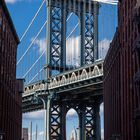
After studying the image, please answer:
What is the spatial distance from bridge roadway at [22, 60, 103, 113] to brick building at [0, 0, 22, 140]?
14056 millimetres

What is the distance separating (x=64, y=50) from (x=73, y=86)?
1093 cm

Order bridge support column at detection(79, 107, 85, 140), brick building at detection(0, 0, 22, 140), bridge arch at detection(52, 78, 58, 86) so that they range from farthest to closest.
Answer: bridge support column at detection(79, 107, 85, 140) < bridge arch at detection(52, 78, 58, 86) < brick building at detection(0, 0, 22, 140)

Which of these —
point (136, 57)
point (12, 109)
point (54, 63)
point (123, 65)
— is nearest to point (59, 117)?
point (54, 63)

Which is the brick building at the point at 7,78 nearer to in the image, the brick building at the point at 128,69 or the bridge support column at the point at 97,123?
the brick building at the point at 128,69

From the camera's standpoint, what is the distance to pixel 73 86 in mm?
112062

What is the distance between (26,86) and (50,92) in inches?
423

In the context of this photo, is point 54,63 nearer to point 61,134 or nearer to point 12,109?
point 61,134

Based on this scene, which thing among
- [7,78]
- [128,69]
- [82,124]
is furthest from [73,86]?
[128,69]

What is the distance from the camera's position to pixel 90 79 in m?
105

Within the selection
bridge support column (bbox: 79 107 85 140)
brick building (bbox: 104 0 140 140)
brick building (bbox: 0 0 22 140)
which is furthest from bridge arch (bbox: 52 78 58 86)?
brick building (bbox: 104 0 140 140)

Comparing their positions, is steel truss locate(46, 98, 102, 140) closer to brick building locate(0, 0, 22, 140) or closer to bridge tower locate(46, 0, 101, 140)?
bridge tower locate(46, 0, 101, 140)

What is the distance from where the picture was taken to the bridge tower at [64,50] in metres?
119

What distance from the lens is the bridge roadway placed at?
105m

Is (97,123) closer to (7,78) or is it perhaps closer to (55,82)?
(55,82)
